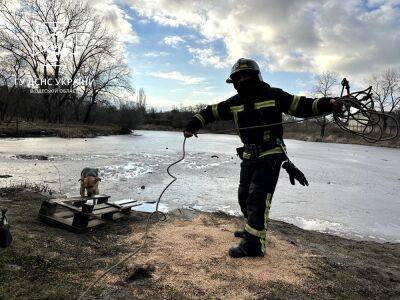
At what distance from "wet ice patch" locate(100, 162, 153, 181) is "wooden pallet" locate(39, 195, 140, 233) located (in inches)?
178

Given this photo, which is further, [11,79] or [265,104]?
[11,79]

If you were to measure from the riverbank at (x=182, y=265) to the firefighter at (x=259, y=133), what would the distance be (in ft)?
1.25

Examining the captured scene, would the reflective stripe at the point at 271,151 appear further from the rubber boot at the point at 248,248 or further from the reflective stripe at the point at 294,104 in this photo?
the rubber boot at the point at 248,248

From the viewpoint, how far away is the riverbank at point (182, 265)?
330 cm

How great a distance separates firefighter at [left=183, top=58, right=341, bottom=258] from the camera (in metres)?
4.17

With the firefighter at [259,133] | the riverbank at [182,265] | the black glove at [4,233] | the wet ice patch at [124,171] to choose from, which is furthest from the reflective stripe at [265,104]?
the wet ice patch at [124,171]

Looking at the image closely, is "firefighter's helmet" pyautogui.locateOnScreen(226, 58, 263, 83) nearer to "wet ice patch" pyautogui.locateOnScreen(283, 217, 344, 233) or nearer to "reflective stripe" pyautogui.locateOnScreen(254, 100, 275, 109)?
"reflective stripe" pyautogui.locateOnScreen(254, 100, 275, 109)

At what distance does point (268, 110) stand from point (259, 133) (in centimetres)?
28

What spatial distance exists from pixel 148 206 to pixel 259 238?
127 inches

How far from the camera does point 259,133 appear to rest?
4.30 metres

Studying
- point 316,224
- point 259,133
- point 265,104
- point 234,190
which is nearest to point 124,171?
point 234,190

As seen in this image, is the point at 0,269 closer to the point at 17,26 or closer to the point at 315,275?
the point at 315,275

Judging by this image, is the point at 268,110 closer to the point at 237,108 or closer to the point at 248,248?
the point at 237,108

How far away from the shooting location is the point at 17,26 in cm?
3753
